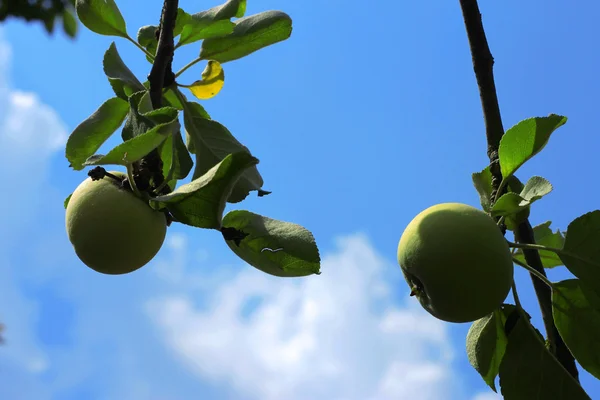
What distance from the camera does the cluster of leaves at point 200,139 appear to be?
1031mm

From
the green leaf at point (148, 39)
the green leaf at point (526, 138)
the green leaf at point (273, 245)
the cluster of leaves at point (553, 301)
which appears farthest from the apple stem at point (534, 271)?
the green leaf at point (148, 39)

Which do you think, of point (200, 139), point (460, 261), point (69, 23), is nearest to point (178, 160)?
point (200, 139)

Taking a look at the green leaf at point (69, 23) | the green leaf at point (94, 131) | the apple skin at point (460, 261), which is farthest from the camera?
the green leaf at point (69, 23)

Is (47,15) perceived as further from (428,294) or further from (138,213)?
(428,294)

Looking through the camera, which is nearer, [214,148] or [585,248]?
[585,248]

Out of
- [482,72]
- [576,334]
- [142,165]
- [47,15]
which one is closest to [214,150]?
[142,165]

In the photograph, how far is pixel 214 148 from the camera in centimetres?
145

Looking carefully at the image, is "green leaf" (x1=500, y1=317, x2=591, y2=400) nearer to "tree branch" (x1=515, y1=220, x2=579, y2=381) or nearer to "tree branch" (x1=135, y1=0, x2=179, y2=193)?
"tree branch" (x1=515, y1=220, x2=579, y2=381)

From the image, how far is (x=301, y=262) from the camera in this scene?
1.16m

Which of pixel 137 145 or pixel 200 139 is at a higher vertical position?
pixel 200 139

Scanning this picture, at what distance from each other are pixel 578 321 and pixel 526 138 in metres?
0.42

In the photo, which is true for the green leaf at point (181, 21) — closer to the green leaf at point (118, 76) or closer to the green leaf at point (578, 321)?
the green leaf at point (118, 76)

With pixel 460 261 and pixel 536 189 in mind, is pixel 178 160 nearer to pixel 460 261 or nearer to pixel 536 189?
pixel 460 261

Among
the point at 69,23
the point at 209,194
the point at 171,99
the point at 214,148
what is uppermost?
the point at 69,23
